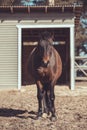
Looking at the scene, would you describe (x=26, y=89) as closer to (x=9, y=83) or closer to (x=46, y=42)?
(x=9, y=83)

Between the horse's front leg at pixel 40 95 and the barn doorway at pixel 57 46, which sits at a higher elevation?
the horse's front leg at pixel 40 95

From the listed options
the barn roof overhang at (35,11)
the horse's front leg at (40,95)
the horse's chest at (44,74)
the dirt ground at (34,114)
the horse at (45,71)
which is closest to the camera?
the dirt ground at (34,114)

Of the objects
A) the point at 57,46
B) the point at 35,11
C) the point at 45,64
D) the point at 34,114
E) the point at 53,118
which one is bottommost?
the point at 57,46

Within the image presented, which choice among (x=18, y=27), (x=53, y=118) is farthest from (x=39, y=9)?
(x=53, y=118)

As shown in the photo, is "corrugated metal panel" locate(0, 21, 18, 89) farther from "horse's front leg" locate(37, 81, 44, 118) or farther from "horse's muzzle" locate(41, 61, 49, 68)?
"horse's muzzle" locate(41, 61, 49, 68)

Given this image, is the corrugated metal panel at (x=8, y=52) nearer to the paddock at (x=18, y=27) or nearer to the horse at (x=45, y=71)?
the paddock at (x=18, y=27)

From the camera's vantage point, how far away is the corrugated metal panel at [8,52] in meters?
17.1

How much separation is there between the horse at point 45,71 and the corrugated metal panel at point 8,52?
749 cm

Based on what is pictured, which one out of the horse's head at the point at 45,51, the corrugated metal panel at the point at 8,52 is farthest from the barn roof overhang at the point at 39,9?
the horse's head at the point at 45,51

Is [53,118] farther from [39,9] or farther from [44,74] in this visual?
[39,9]

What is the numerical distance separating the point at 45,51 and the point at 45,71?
59 cm


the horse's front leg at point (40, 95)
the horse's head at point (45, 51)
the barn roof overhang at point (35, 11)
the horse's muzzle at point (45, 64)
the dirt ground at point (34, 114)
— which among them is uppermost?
the horse's head at point (45, 51)

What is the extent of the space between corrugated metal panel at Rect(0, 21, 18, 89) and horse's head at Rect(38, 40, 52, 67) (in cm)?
849

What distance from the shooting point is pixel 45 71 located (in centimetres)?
902
